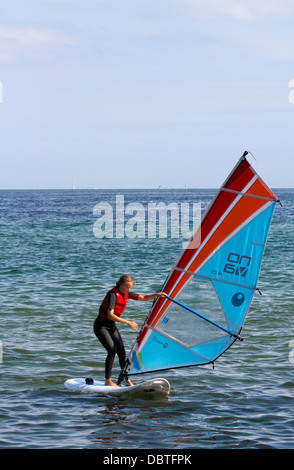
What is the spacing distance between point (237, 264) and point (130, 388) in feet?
9.16

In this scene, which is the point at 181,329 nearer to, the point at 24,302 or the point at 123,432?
the point at 123,432

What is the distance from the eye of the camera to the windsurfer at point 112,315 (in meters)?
10.4

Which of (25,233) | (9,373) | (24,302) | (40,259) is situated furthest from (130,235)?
(9,373)

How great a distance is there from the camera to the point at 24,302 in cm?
1842

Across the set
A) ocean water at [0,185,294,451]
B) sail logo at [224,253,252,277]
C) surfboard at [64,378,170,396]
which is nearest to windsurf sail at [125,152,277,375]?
sail logo at [224,253,252,277]

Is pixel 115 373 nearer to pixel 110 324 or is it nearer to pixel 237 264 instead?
pixel 110 324

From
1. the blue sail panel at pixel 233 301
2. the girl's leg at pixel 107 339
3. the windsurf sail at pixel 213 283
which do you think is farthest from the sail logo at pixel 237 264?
the girl's leg at pixel 107 339

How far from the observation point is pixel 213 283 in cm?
1030

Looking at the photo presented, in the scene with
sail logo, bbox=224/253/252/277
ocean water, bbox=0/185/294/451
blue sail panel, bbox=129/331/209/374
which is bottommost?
ocean water, bbox=0/185/294/451

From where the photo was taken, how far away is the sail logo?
32.9 feet

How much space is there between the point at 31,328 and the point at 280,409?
728 centimetres

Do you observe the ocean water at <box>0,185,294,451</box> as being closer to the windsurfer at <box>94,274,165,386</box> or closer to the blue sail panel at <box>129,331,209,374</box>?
the blue sail panel at <box>129,331,209,374</box>

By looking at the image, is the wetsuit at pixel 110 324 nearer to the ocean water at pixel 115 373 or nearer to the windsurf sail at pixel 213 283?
the windsurf sail at pixel 213 283

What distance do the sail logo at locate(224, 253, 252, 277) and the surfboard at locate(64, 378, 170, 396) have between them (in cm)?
219
